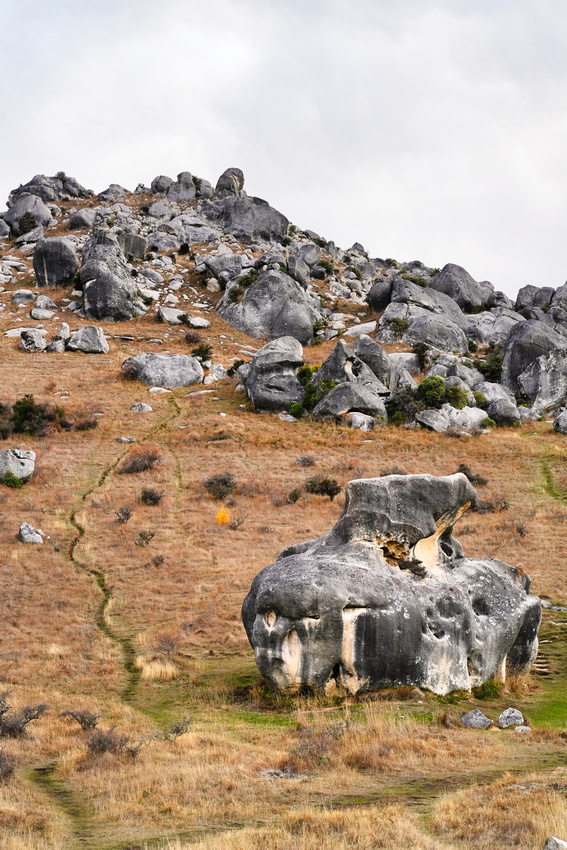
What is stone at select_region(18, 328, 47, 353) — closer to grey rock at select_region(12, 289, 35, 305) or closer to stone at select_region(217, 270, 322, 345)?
grey rock at select_region(12, 289, 35, 305)

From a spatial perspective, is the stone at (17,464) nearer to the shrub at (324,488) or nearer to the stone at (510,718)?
the shrub at (324,488)

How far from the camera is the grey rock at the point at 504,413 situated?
2229 inches

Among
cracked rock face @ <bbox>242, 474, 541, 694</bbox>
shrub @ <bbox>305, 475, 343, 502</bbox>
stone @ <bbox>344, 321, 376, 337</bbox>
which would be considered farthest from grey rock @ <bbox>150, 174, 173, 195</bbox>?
cracked rock face @ <bbox>242, 474, 541, 694</bbox>

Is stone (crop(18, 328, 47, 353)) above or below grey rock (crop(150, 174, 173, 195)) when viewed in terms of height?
below

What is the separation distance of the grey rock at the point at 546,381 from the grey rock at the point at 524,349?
1.64 meters

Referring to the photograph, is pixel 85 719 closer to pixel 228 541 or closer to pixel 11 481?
pixel 228 541

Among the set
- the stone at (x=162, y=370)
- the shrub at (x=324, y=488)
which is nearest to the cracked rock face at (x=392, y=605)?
the shrub at (x=324, y=488)

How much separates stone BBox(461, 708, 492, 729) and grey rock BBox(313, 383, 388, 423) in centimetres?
3864

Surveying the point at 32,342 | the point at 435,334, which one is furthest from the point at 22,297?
the point at 435,334

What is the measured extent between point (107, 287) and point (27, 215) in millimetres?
38564

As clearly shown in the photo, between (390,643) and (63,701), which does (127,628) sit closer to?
(63,701)

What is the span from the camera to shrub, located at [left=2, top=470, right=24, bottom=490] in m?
35.5

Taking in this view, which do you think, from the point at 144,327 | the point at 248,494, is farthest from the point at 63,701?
the point at 144,327

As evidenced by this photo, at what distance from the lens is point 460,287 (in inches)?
3696
